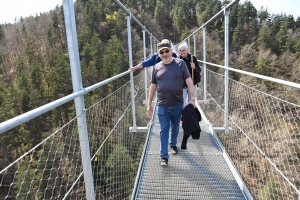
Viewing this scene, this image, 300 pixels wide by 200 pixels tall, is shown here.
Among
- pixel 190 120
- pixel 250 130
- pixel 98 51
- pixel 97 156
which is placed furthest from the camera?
pixel 98 51

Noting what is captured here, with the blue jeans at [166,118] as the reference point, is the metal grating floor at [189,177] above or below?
below

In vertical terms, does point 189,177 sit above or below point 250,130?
above

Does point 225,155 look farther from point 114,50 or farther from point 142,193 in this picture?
point 114,50

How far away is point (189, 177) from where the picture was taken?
2.38 meters

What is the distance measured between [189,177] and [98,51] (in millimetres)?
29587

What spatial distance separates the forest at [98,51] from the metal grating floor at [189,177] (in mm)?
8324

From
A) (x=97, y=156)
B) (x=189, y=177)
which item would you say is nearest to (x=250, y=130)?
(x=189, y=177)

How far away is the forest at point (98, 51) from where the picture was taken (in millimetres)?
22406

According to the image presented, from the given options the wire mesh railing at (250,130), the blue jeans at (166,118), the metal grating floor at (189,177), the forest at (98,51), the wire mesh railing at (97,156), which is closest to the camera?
the wire mesh railing at (97,156)

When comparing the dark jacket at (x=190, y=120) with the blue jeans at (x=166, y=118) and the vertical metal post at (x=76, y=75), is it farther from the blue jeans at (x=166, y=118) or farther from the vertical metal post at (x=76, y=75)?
the vertical metal post at (x=76, y=75)

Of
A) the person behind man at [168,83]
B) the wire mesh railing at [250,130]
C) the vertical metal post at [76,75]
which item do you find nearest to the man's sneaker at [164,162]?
the person behind man at [168,83]

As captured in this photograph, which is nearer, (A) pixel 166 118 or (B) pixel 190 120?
(B) pixel 190 120

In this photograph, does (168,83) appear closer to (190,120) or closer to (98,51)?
(190,120)

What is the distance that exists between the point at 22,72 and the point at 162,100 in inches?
1226
